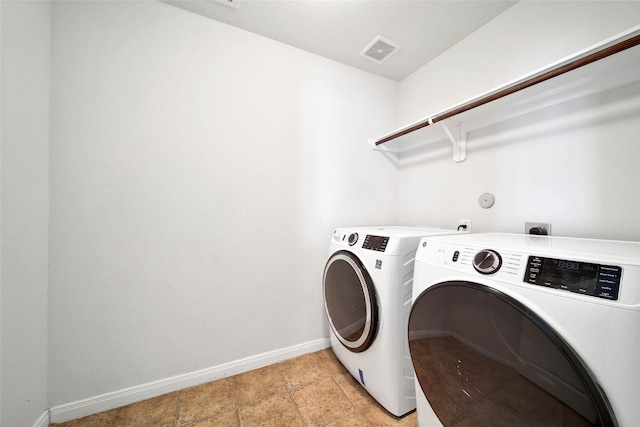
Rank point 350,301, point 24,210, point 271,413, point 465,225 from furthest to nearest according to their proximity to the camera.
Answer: point 465,225, point 350,301, point 271,413, point 24,210

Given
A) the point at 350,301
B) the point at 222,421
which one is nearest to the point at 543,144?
the point at 350,301

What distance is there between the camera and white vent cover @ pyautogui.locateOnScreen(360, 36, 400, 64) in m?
1.59

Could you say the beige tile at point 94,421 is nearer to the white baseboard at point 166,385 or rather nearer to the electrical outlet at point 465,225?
the white baseboard at point 166,385

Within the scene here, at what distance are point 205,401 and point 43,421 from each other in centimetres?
68

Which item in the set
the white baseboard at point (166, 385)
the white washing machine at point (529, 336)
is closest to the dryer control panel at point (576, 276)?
the white washing machine at point (529, 336)

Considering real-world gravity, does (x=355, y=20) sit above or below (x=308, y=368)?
above

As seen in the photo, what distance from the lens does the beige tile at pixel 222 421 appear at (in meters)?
1.09

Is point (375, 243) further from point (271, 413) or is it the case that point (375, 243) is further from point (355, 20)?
point (355, 20)

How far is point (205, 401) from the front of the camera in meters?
1.23

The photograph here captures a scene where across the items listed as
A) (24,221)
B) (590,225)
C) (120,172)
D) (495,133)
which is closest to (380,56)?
(495,133)

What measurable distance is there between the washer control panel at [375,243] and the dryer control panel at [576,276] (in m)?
0.56

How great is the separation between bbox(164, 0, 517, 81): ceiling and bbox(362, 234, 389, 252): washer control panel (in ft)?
4.42

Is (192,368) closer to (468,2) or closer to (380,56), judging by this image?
(380,56)

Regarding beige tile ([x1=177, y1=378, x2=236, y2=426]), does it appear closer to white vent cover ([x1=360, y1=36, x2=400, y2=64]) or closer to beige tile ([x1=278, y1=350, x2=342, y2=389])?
beige tile ([x1=278, y1=350, x2=342, y2=389])
